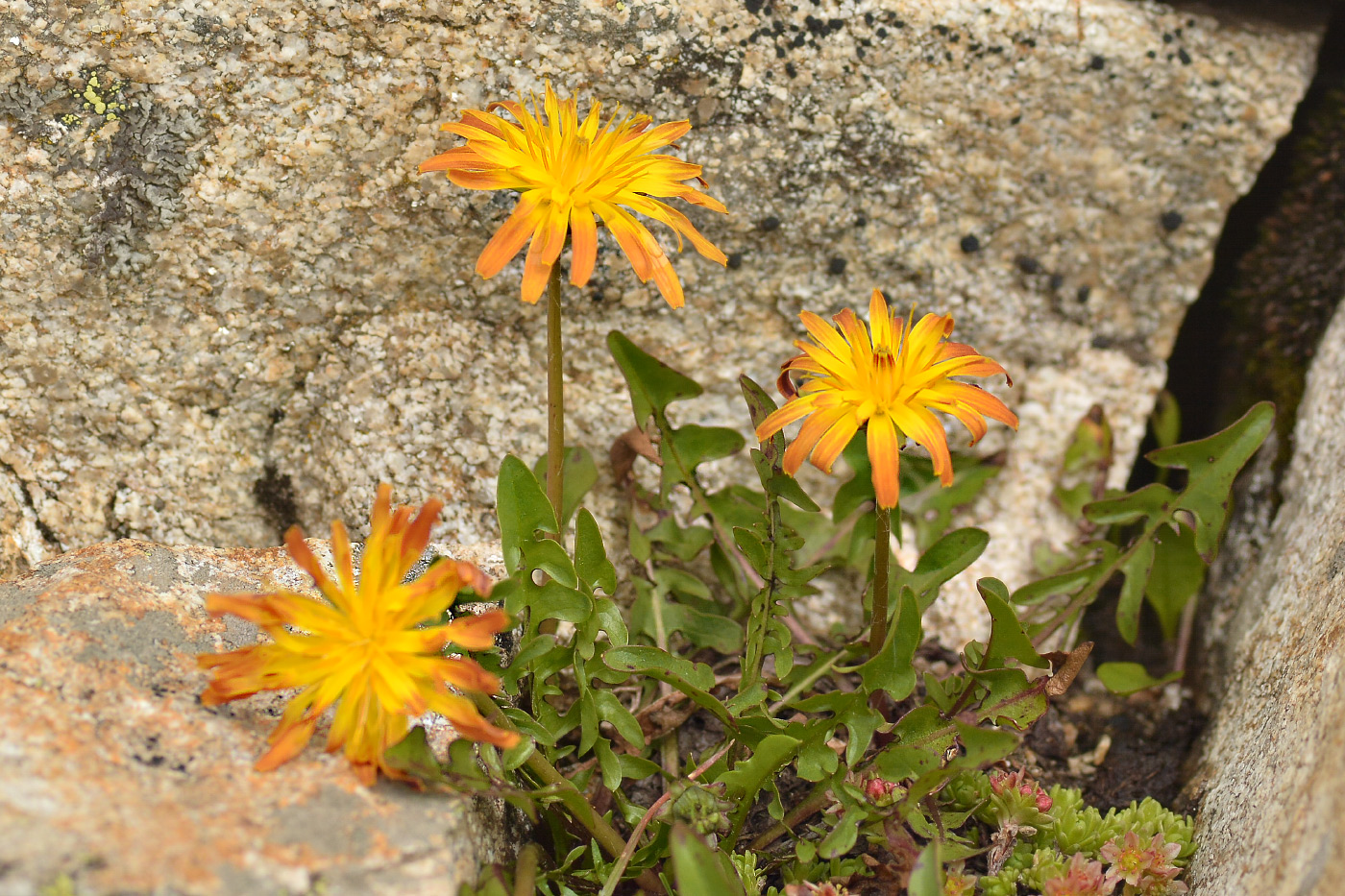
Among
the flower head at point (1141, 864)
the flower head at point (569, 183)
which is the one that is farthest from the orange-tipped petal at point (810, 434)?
the flower head at point (1141, 864)

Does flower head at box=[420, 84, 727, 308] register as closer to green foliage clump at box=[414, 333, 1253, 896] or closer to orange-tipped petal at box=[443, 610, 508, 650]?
green foliage clump at box=[414, 333, 1253, 896]

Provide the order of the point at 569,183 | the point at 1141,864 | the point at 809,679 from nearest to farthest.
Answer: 1. the point at 569,183
2. the point at 1141,864
3. the point at 809,679

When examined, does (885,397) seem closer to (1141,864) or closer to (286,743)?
(1141,864)

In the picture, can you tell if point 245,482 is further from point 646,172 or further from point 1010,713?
point 1010,713

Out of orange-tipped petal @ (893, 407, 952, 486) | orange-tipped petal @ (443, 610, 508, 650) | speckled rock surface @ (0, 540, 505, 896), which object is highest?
orange-tipped petal @ (893, 407, 952, 486)

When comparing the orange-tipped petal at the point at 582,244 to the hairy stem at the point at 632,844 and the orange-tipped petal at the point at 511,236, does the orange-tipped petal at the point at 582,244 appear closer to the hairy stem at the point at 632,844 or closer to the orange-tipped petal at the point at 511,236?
the orange-tipped petal at the point at 511,236

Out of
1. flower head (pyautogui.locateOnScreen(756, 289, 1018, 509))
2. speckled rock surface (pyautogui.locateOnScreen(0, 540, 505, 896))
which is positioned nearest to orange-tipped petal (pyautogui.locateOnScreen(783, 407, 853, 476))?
flower head (pyautogui.locateOnScreen(756, 289, 1018, 509))

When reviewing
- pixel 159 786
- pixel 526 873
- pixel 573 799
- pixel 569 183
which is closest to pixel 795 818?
pixel 573 799
